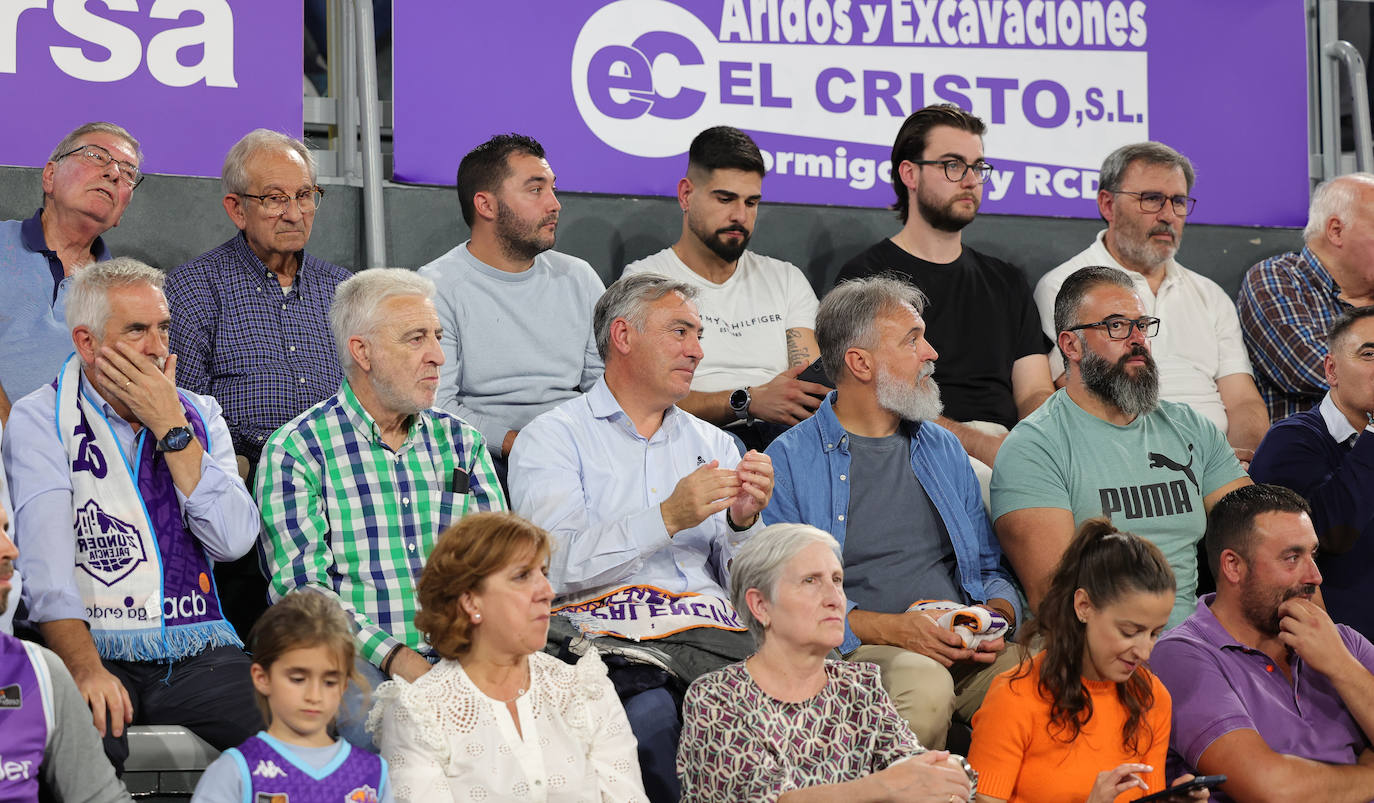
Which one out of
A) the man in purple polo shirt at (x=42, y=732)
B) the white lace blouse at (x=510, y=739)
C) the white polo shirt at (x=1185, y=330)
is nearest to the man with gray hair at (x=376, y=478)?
the white lace blouse at (x=510, y=739)

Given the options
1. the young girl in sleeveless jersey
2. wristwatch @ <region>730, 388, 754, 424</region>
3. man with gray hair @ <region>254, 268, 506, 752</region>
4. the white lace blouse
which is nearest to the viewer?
the young girl in sleeveless jersey

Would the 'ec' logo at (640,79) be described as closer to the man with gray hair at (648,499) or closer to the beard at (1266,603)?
the man with gray hair at (648,499)

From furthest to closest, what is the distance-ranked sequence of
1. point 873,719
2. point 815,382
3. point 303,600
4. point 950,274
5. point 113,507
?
point 950,274 < point 815,382 < point 113,507 < point 873,719 < point 303,600

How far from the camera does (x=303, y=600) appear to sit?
2748 mm

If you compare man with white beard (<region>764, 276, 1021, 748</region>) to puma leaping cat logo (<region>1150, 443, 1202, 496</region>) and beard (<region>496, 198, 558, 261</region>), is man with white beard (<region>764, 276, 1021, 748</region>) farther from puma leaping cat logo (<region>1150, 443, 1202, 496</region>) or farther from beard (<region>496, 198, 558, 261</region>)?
beard (<region>496, 198, 558, 261</region>)

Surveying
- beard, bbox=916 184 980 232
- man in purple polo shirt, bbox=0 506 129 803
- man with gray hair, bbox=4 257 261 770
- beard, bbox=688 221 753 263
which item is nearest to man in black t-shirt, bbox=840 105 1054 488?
beard, bbox=916 184 980 232

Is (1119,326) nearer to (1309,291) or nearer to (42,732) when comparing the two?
(1309,291)

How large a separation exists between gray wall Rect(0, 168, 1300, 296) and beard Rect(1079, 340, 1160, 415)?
155cm

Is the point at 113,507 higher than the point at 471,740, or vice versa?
the point at 113,507

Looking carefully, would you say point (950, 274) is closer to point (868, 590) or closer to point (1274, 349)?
point (1274, 349)

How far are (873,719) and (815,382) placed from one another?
1580 mm

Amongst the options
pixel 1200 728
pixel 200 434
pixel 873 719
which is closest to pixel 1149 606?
pixel 1200 728

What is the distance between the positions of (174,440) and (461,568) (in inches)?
32.5

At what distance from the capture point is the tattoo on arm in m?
4.96
